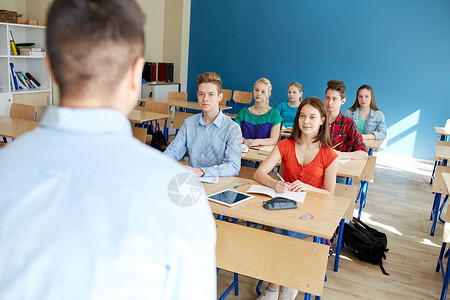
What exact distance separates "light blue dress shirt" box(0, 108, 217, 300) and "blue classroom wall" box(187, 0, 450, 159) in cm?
712

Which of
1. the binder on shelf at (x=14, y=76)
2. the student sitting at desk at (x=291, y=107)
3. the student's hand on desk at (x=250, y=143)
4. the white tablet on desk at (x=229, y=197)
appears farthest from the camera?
the binder on shelf at (x=14, y=76)

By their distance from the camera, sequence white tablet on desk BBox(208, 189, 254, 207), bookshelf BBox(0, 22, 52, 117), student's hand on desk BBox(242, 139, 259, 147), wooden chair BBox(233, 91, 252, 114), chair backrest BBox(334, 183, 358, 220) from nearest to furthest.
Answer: white tablet on desk BBox(208, 189, 254, 207) → chair backrest BBox(334, 183, 358, 220) → student's hand on desk BBox(242, 139, 259, 147) → bookshelf BBox(0, 22, 52, 117) → wooden chair BBox(233, 91, 252, 114)

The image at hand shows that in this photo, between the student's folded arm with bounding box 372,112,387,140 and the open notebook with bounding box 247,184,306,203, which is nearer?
the open notebook with bounding box 247,184,306,203

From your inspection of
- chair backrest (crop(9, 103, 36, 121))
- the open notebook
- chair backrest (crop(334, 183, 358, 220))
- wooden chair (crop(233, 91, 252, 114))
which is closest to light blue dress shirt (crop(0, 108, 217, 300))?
the open notebook

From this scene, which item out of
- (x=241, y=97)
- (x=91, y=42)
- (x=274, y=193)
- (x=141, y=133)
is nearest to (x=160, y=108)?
(x=141, y=133)

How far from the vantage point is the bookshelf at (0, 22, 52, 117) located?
545 centimetres

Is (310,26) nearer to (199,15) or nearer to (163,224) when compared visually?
(199,15)

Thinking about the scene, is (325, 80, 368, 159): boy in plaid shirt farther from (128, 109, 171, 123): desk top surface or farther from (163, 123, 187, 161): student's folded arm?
(128, 109, 171, 123): desk top surface

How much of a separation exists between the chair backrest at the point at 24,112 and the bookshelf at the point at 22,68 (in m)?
1.31

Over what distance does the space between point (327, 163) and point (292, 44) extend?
17.9 feet

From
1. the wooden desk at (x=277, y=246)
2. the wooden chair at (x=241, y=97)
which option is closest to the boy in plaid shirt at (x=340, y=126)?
the wooden desk at (x=277, y=246)

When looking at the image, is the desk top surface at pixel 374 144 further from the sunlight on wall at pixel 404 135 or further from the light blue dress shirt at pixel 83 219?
the light blue dress shirt at pixel 83 219

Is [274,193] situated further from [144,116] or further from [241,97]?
[241,97]

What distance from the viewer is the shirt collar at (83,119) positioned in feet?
1.76
